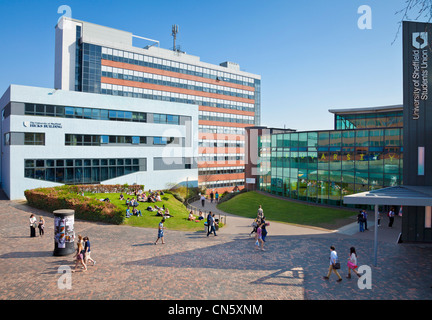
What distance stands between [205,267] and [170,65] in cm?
5782

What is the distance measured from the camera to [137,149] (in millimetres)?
42219

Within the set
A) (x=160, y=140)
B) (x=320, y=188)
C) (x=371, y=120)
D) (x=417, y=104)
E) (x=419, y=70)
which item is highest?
(x=371, y=120)

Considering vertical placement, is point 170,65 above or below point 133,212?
above

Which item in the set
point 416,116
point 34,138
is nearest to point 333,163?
point 416,116

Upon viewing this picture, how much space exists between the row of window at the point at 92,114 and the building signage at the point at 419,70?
107ft

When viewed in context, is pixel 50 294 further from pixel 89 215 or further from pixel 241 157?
pixel 241 157

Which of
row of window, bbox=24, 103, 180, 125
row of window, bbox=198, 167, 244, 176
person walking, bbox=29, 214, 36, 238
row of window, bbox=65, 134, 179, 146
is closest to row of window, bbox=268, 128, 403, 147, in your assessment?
row of window, bbox=24, 103, 180, 125

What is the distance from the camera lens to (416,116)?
834 inches

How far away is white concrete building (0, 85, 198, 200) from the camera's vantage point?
32406 millimetres

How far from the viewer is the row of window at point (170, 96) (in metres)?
56.2

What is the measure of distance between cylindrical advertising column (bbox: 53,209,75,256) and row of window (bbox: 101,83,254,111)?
43.4 m

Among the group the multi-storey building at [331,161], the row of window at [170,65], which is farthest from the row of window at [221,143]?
the multi-storey building at [331,161]

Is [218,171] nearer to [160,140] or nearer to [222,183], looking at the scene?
[222,183]

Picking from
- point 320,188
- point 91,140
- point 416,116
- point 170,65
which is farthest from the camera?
point 170,65
